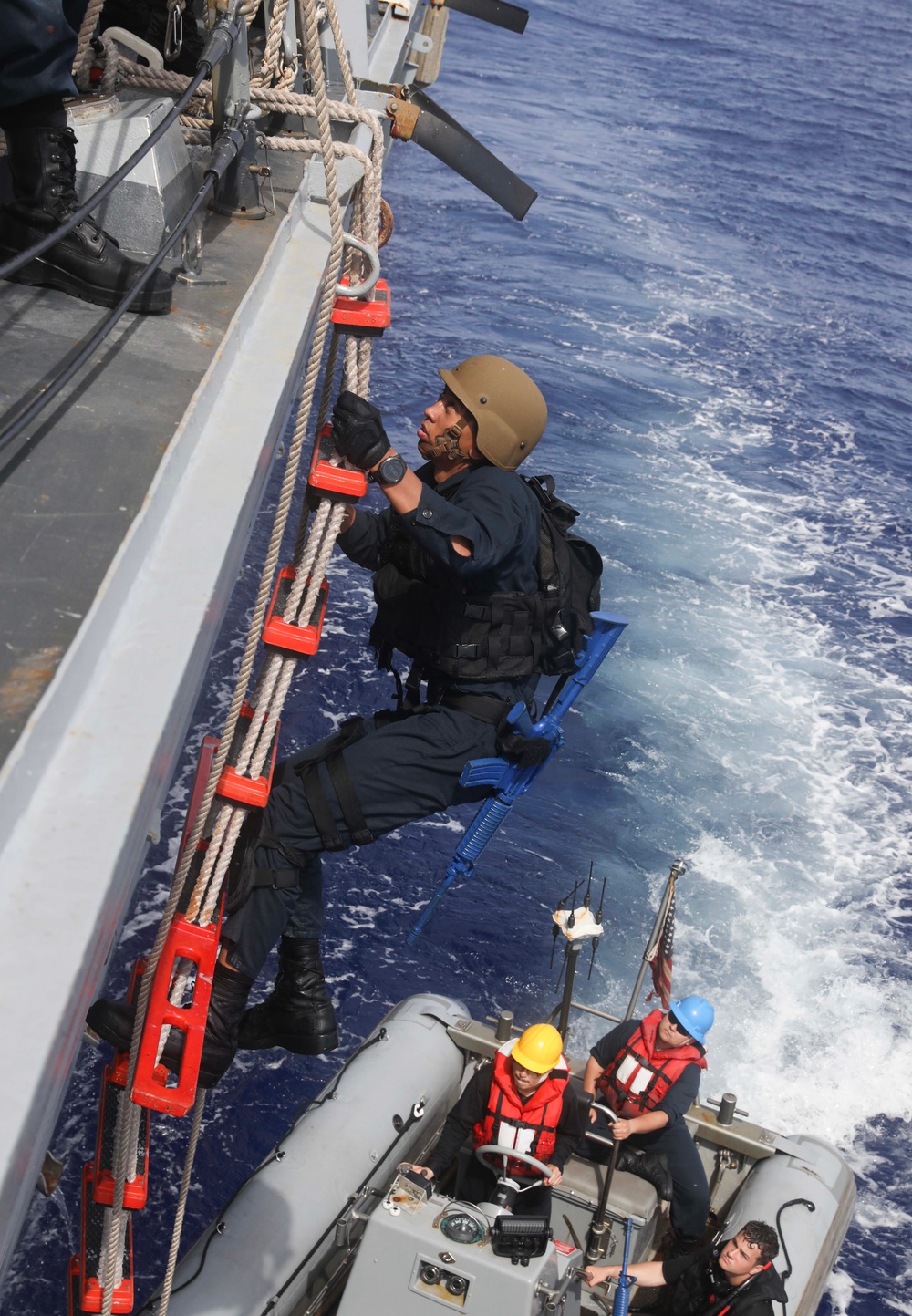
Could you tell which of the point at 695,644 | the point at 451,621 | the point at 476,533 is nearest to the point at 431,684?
the point at 451,621

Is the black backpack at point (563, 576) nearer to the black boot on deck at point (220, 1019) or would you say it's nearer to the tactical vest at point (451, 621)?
the tactical vest at point (451, 621)

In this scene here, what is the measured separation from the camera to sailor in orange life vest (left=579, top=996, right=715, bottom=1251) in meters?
5.93

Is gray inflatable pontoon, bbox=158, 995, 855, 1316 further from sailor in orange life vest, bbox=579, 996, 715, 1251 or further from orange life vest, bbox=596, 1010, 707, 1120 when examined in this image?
orange life vest, bbox=596, 1010, 707, 1120

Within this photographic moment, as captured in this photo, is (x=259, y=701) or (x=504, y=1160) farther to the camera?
(x=504, y=1160)

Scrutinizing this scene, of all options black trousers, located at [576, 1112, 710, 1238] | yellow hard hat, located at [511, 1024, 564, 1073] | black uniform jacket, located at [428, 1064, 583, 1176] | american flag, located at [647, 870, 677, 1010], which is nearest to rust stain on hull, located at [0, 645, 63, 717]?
yellow hard hat, located at [511, 1024, 564, 1073]

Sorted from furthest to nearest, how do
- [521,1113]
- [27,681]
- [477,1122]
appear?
1. [477,1122]
2. [521,1113]
3. [27,681]

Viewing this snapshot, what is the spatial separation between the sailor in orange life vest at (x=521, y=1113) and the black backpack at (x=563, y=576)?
193cm

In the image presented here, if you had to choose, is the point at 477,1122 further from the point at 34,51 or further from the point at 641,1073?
the point at 34,51

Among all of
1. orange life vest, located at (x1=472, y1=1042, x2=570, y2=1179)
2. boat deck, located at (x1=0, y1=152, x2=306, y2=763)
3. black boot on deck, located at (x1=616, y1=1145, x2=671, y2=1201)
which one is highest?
boat deck, located at (x1=0, y1=152, x2=306, y2=763)

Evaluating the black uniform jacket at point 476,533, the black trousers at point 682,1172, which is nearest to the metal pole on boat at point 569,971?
the black trousers at point 682,1172

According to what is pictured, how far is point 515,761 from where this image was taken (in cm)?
412

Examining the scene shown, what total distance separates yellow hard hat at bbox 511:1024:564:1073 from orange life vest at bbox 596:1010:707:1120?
0.81 metres

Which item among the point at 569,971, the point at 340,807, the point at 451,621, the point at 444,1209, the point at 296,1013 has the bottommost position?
the point at 444,1209

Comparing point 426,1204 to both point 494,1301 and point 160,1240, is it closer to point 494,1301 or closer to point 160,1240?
point 494,1301
